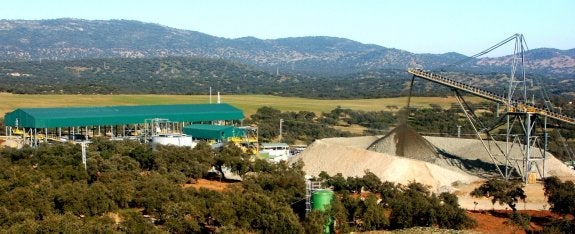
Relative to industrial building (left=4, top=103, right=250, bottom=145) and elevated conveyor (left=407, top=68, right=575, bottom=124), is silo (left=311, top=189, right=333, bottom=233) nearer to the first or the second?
elevated conveyor (left=407, top=68, right=575, bottom=124)

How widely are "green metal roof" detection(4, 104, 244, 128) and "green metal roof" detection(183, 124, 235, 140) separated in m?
2.84

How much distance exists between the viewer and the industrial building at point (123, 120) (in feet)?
196

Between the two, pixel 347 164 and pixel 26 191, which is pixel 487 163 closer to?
pixel 347 164

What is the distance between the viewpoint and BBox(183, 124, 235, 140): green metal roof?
63.9 metres

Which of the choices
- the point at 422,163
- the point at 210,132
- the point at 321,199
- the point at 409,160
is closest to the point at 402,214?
the point at 321,199

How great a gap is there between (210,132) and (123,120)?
819 cm

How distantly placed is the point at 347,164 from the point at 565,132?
45.1m

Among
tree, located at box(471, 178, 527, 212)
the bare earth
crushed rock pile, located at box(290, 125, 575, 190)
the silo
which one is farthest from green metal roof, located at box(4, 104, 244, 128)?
tree, located at box(471, 178, 527, 212)

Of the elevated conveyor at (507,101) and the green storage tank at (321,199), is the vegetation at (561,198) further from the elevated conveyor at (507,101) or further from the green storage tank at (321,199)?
the green storage tank at (321,199)

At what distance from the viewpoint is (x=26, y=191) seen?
3219 cm

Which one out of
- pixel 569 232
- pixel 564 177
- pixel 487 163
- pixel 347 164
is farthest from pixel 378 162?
pixel 569 232

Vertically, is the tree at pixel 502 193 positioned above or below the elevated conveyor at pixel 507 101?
below

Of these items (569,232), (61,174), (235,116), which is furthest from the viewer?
(235,116)

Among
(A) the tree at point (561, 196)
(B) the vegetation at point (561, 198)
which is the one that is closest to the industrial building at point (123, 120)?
(B) the vegetation at point (561, 198)
